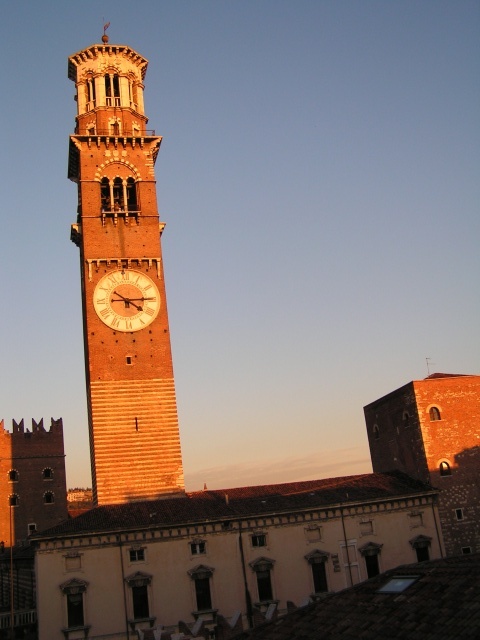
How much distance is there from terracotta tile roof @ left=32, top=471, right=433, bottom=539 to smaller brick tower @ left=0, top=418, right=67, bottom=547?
18536 mm

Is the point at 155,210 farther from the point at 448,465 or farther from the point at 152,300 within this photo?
the point at 448,465

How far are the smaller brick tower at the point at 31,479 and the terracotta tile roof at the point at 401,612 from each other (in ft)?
121

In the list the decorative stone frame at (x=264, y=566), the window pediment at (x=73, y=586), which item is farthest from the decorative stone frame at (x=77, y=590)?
the decorative stone frame at (x=264, y=566)

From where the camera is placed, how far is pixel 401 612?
13.7 m

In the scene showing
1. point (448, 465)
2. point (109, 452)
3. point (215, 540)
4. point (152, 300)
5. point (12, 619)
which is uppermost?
point (152, 300)

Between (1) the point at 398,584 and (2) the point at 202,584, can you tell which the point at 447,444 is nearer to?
(2) the point at 202,584

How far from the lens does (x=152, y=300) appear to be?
126ft

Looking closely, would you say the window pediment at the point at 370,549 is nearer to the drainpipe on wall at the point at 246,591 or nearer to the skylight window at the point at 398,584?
the drainpipe on wall at the point at 246,591

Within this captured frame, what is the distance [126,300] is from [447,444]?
18130 millimetres

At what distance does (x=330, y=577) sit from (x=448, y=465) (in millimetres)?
8570

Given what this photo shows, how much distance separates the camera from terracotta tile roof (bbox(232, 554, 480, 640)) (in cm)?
1256

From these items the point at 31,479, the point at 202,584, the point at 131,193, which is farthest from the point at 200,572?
the point at 31,479

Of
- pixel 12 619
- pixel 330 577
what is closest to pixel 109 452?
pixel 12 619

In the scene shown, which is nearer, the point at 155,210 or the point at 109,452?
the point at 109,452
